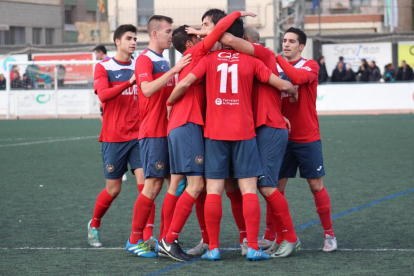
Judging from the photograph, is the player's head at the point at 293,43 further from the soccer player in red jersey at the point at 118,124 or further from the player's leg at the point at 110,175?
the player's leg at the point at 110,175

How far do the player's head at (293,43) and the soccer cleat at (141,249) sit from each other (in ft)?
6.58

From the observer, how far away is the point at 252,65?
589cm

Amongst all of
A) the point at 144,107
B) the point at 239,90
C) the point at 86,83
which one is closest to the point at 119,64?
the point at 144,107

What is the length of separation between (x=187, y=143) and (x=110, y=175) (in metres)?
1.23

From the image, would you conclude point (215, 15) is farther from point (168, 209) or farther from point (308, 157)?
point (168, 209)

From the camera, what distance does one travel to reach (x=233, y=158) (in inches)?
234

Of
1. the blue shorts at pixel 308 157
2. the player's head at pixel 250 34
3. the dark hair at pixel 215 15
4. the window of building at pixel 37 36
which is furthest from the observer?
the window of building at pixel 37 36

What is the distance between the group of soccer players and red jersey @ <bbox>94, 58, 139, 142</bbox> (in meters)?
0.26

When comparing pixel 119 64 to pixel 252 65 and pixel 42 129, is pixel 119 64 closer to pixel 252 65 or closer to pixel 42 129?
pixel 252 65

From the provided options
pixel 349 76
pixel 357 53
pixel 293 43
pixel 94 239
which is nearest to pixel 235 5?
pixel 357 53

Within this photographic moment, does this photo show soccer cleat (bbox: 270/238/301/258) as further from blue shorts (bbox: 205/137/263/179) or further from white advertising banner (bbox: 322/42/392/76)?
white advertising banner (bbox: 322/42/392/76)

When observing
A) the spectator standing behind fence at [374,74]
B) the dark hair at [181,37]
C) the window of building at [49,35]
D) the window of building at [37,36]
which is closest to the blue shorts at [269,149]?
the dark hair at [181,37]

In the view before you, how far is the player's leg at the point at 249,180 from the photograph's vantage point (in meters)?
5.88

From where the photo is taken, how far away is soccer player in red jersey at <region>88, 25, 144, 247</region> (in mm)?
6809
